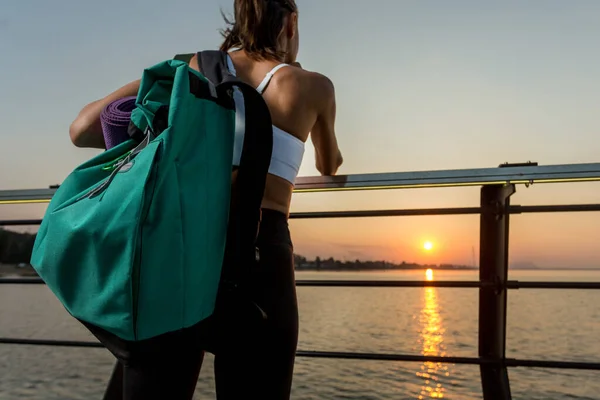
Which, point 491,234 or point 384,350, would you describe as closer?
point 491,234

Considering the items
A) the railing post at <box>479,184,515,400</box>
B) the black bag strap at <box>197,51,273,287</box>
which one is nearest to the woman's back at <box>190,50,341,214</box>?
the black bag strap at <box>197,51,273,287</box>

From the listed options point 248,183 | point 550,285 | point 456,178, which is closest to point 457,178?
point 456,178

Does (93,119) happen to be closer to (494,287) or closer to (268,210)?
(268,210)

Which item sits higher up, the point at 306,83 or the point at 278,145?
the point at 306,83

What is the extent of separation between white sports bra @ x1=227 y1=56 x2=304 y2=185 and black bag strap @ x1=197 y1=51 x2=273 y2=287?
0.06 meters

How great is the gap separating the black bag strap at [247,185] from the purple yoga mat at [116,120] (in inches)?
8.7

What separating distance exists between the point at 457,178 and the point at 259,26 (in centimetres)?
77

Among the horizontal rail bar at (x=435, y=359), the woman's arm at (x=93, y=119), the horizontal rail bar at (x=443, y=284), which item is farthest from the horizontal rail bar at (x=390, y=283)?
the woman's arm at (x=93, y=119)

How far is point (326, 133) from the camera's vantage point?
58.1 inches

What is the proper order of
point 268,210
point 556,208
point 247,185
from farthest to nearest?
point 556,208 < point 268,210 < point 247,185

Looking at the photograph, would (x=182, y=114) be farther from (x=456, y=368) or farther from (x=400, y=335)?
(x=400, y=335)

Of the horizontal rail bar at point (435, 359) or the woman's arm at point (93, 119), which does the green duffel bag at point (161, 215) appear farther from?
the horizontal rail bar at point (435, 359)

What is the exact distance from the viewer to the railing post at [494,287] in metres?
1.87

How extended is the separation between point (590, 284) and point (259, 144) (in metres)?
1.40
